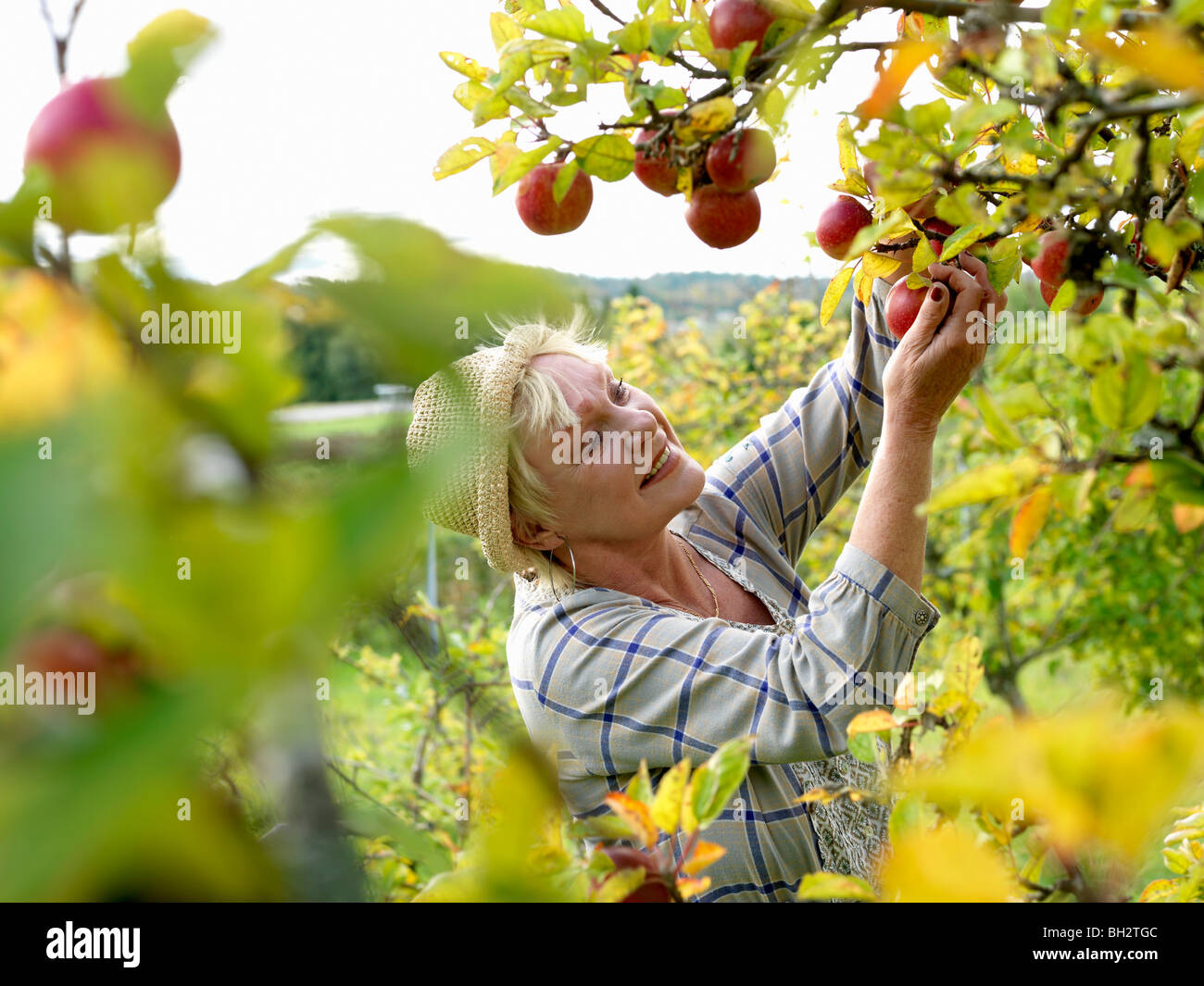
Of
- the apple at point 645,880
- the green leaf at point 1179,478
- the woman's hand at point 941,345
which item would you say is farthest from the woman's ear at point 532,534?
the green leaf at point 1179,478

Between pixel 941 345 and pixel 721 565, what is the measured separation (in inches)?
22.8

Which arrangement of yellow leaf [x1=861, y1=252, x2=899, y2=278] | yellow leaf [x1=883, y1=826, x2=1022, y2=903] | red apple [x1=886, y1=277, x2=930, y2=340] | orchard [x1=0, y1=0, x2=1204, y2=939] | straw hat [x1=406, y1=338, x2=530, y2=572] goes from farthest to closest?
1. straw hat [x1=406, y1=338, x2=530, y2=572]
2. red apple [x1=886, y1=277, x2=930, y2=340]
3. yellow leaf [x1=861, y1=252, x2=899, y2=278]
4. yellow leaf [x1=883, y1=826, x2=1022, y2=903]
5. orchard [x1=0, y1=0, x2=1204, y2=939]

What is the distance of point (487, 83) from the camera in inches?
34.1

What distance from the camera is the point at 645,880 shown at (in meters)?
0.57

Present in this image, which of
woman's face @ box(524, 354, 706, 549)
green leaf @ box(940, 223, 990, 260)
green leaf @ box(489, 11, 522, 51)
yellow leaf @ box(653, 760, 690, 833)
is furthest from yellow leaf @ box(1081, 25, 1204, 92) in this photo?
woman's face @ box(524, 354, 706, 549)

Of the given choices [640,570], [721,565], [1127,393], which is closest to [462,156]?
[1127,393]

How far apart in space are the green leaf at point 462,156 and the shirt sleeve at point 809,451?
2.45ft

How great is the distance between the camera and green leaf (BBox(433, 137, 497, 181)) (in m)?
0.89

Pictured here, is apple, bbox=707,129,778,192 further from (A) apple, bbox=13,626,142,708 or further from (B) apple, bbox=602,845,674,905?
(A) apple, bbox=13,626,142,708

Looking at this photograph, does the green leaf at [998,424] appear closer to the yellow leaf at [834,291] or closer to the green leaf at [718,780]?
the green leaf at [718,780]

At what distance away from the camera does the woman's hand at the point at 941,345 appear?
1.03m

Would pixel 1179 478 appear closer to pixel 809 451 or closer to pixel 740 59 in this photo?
pixel 740 59

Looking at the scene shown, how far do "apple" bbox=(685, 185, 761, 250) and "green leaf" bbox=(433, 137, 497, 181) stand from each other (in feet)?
0.65

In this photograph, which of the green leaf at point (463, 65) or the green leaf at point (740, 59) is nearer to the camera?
the green leaf at point (740, 59)
